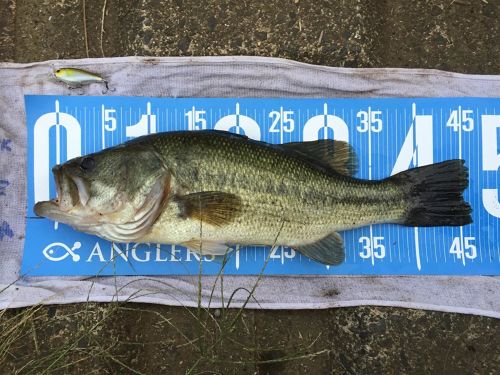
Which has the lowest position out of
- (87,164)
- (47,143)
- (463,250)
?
(463,250)

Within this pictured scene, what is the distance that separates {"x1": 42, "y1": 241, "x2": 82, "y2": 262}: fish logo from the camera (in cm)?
282

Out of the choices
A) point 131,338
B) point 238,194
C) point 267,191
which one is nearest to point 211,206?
point 238,194

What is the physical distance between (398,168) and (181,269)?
1.54 meters

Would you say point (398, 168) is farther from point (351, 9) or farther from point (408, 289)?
point (351, 9)

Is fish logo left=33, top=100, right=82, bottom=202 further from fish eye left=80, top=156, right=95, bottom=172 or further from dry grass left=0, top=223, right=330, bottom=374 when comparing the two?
dry grass left=0, top=223, right=330, bottom=374

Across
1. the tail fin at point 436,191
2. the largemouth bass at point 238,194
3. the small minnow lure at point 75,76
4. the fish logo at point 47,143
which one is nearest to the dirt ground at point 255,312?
the small minnow lure at point 75,76

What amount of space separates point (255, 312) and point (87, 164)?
1.34 metres

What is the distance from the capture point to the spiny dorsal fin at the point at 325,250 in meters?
2.71

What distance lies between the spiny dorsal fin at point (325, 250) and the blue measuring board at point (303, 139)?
158 millimetres

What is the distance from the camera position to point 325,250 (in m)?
2.71

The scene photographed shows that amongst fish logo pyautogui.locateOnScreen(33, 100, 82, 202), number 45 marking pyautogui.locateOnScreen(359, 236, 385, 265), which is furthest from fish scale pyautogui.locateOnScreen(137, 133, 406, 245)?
fish logo pyautogui.locateOnScreen(33, 100, 82, 202)

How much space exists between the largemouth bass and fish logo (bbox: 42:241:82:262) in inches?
15.2

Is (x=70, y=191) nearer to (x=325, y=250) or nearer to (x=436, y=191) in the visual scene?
(x=325, y=250)

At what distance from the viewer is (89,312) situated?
109 inches
